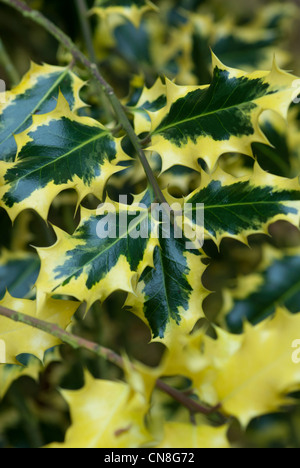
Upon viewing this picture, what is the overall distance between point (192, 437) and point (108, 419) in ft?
0.22

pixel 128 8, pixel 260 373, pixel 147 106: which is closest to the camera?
pixel 260 373

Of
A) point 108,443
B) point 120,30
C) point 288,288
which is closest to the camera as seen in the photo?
point 108,443

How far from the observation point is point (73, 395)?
0.40m

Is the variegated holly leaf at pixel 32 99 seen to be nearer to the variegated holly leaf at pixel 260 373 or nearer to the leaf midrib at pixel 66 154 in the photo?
the leaf midrib at pixel 66 154

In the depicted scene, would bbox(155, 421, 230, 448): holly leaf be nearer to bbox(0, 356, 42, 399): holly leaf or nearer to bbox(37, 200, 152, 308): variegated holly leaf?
bbox(37, 200, 152, 308): variegated holly leaf

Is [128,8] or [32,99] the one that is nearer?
[32,99]

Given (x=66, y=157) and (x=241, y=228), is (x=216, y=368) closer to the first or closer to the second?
(x=241, y=228)

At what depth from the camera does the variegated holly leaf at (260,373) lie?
370mm

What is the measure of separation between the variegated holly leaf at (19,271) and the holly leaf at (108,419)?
0.35 metres

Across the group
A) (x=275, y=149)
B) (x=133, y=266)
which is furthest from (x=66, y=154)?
(x=275, y=149)

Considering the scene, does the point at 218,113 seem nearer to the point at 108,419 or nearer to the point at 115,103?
the point at 115,103

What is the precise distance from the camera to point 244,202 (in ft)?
1.58

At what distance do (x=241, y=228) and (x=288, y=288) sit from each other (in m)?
0.36
